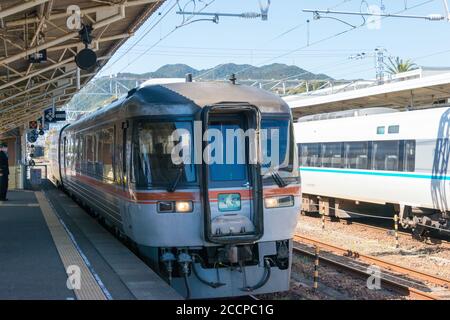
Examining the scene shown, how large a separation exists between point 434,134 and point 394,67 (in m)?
44.2

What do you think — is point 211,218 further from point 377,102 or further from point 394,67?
point 394,67

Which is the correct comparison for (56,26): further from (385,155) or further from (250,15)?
(385,155)

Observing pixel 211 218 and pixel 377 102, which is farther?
pixel 377 102

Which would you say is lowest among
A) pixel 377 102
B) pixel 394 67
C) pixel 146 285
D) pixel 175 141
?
pixel 146 285

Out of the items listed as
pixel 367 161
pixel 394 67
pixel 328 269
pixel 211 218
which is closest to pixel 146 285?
pixel 211 218

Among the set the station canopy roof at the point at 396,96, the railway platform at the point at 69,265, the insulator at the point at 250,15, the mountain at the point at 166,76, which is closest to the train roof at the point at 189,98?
the mountain at the point at 166,76

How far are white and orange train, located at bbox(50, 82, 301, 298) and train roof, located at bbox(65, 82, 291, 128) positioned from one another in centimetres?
1

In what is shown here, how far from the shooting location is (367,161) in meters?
17.0

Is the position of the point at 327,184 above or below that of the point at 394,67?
below

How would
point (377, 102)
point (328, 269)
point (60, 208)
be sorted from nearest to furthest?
point (328, 269) → point (60, 208) → point (377, 102)

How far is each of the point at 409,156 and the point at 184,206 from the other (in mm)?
9049

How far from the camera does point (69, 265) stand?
8164 millimetres

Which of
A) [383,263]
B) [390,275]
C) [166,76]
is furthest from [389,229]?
[166,76]

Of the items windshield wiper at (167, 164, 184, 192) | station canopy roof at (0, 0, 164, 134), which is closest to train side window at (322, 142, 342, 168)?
station canopy roof at (0, 0, 164, 134)
